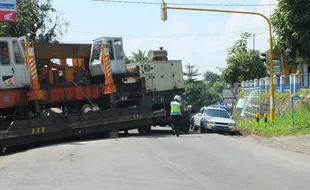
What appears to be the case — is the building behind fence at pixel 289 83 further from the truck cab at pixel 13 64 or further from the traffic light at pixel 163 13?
the truck cab at pixel 13 64

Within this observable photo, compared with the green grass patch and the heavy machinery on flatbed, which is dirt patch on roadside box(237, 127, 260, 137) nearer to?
the green grass patch

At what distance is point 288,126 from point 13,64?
39.8ft

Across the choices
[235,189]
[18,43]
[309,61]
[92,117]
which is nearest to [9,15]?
[18,43]

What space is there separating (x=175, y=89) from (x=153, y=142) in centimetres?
704

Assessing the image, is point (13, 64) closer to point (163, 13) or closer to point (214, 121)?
point (163, 13)

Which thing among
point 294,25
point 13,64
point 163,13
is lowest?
point 13,64

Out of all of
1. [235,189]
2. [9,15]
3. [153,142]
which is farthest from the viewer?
[9,15]

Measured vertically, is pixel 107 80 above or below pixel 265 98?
above

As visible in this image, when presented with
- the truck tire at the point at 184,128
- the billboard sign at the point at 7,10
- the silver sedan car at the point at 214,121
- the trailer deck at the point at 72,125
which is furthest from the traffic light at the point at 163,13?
the billboard sign at the point at 7,10

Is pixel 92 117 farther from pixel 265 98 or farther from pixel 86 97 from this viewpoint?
pixel 265 98

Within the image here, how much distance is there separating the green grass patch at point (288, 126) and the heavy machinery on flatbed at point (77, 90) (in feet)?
13.1

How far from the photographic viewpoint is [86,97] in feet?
59.8

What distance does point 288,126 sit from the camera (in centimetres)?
2005

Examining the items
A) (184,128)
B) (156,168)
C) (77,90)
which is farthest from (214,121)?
(156,168)
